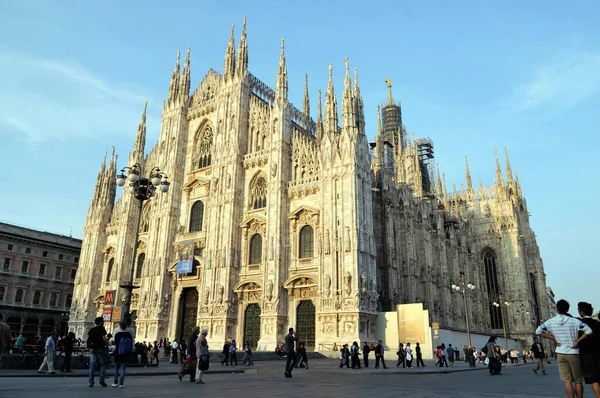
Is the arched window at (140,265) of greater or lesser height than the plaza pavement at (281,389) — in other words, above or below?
above

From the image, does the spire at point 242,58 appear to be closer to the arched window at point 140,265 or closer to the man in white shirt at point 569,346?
the arched window at point 140,265

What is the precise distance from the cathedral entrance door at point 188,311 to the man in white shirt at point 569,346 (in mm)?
31842

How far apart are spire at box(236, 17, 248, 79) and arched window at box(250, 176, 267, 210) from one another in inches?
378

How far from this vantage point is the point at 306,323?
98.0ft

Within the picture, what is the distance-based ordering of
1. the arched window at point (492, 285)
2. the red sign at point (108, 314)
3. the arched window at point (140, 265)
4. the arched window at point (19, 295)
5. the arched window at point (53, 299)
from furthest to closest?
the arched window at point (492, 285) < the arched window at point (53, 299) < the arched window at point (19, 295) < the arched window at point (140, 265) < the red sign at point (108, 314)

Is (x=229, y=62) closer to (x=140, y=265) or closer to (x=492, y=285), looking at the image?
(x=140, y=265)

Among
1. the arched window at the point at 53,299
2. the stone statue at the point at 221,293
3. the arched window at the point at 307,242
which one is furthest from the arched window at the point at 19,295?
the arched window at the point at 307,242

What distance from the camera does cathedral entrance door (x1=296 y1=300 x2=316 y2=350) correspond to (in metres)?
29.5

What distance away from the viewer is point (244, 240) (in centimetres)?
3416

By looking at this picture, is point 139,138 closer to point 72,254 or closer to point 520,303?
point 72,254

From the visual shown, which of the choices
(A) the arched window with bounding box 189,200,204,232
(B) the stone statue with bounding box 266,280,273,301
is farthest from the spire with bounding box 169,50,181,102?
(B) the stone statue with bounding box 266,280,273,301

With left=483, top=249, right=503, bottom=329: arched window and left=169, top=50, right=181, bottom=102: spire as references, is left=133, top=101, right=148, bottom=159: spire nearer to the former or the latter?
left=169, top=50, right=181, bottom=102: spire

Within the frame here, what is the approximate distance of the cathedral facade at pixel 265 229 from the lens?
29141 mm

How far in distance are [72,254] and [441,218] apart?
45219 millimetres
